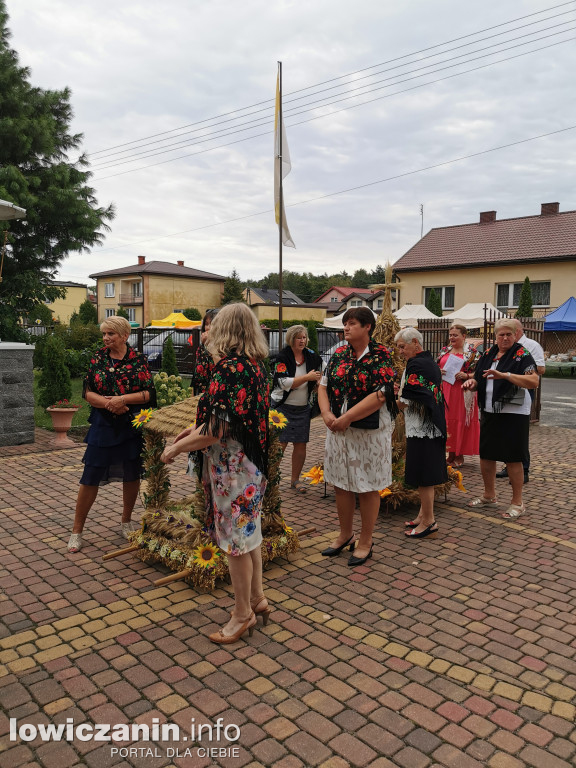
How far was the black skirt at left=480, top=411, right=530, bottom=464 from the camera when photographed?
5379 millimetres

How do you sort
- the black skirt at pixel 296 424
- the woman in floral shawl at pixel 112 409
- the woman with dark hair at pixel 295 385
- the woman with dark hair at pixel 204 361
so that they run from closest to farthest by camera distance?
the woman in floral shawl at pixel 112 409 → the woman with dark hair at pixel 204 361 → the woman with dark hair at pixel 295 385 → the black skirt at pixel 296 424

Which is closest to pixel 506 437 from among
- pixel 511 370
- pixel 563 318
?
pixel 511 370

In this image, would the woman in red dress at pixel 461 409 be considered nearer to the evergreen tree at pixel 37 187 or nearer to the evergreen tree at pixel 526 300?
the evergreen tree at pixel 37 187

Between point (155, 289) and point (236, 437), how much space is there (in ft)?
171

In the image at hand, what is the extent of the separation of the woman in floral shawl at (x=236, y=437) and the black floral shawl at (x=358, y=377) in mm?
1092

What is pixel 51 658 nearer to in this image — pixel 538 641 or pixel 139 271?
pixel 538 641

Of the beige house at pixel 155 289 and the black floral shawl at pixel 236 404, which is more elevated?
the beige house at pixel 155 289

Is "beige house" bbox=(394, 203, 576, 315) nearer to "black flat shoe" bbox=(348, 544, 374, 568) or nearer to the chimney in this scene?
the chimney

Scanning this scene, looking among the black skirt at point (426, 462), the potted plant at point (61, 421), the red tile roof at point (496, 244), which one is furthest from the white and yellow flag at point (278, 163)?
the red tile roof at point (496, 244)

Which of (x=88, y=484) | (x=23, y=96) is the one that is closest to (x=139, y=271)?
(x=23, y=96)

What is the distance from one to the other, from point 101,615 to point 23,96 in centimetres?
1535

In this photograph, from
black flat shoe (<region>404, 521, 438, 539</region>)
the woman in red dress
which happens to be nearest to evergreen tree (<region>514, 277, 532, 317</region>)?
the woman in red dress

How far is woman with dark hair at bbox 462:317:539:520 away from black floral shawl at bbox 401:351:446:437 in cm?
75

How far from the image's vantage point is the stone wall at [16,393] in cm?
808
